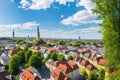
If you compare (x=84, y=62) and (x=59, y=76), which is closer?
(x=59, y=76)

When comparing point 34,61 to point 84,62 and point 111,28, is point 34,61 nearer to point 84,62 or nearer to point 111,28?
point 84,62

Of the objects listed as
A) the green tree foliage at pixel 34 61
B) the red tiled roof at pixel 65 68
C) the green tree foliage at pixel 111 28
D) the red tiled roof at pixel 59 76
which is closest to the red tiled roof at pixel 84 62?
the red tiled roof at pixel 65 68

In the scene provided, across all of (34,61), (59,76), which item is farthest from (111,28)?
(34,61)

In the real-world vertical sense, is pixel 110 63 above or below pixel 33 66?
above

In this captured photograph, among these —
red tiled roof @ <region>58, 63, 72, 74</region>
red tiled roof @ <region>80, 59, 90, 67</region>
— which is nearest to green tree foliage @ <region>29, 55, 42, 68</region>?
red tiled roof @ <region>58, 63, 72, 74</region>

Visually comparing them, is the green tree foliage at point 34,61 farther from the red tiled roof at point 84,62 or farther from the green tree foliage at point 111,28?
the green tree foliage at point 111,28

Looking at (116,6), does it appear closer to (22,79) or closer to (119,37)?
(119,37)

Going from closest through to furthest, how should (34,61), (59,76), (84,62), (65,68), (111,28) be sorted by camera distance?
(111,28)
(59,76)
(65,68)
(34,61)
(84,62)

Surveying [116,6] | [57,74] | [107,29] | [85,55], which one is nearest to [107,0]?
[116,6]
